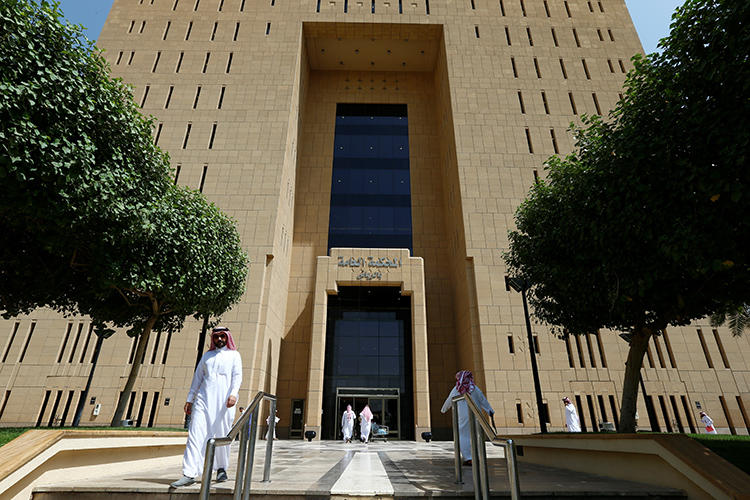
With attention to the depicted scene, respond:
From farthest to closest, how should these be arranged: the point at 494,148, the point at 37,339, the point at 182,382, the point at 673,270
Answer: the point at 494,148, the point at 37,339, the point at 182,382, the point at 673,270

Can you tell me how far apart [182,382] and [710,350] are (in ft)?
94.9

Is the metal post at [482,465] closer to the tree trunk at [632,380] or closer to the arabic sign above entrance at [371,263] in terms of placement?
the tree trunk at [632,380]

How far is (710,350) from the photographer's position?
2159 cm

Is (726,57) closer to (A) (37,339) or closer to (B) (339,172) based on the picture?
(B) (339,172)

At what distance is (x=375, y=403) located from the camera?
75.6 ft

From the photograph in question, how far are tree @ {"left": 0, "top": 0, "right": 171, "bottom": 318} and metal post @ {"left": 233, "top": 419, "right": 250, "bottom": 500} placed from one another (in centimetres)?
633

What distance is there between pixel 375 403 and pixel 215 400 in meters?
19.2

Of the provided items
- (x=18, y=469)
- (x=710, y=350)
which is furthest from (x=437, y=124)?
(x=18, y=469)

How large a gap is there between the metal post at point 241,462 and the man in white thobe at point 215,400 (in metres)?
0.83

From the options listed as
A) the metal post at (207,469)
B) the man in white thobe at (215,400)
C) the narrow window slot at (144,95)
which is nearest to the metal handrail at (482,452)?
the metal post at (207,469)

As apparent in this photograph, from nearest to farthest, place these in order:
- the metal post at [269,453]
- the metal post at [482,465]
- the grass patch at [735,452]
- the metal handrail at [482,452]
→ 1. the metal handrail at [482,452]
2. the metal post at [482,465]
3. the grass patch at [735,452]
4. the metal post at [269,453]

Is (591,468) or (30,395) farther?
(30,395)

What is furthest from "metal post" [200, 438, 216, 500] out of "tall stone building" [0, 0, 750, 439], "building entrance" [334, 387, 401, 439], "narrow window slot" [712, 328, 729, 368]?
"narrow window slot" [712, 328, 729, 368]

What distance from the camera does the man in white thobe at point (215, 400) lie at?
5.07m
